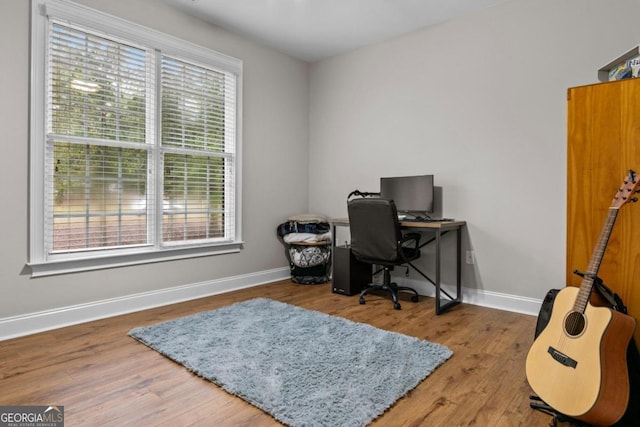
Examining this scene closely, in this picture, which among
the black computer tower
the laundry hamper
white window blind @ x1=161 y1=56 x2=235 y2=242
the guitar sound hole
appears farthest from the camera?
the laundry hamper

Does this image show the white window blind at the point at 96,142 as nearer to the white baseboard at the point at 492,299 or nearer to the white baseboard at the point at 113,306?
the white baseboard at the point at 113,306

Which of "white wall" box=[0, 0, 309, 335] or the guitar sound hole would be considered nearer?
the guitar sound hole

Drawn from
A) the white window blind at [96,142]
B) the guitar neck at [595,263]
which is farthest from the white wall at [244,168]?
the guitar neck at [595,263]

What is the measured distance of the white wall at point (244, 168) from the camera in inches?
96.9

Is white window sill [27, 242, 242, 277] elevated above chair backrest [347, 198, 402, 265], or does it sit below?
below

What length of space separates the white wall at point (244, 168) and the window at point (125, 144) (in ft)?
0.27

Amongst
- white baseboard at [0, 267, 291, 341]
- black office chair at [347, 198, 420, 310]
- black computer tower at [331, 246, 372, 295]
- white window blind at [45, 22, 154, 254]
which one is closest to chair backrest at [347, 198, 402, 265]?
black office chair at [347, 198, 420, 310]

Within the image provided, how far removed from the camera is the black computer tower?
362 cm

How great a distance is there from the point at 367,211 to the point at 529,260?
4.69ft

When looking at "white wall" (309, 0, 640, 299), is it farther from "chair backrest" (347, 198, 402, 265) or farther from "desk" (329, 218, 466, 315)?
"chair backrest" (347, 198, 402, 265)

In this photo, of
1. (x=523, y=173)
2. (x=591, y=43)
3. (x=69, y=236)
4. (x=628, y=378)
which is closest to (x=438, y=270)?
(x=523, y=173)

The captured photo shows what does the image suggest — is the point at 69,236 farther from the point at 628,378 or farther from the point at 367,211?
the point at 628,378

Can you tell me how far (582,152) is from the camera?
1693mm

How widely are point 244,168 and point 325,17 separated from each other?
5.64 ft
